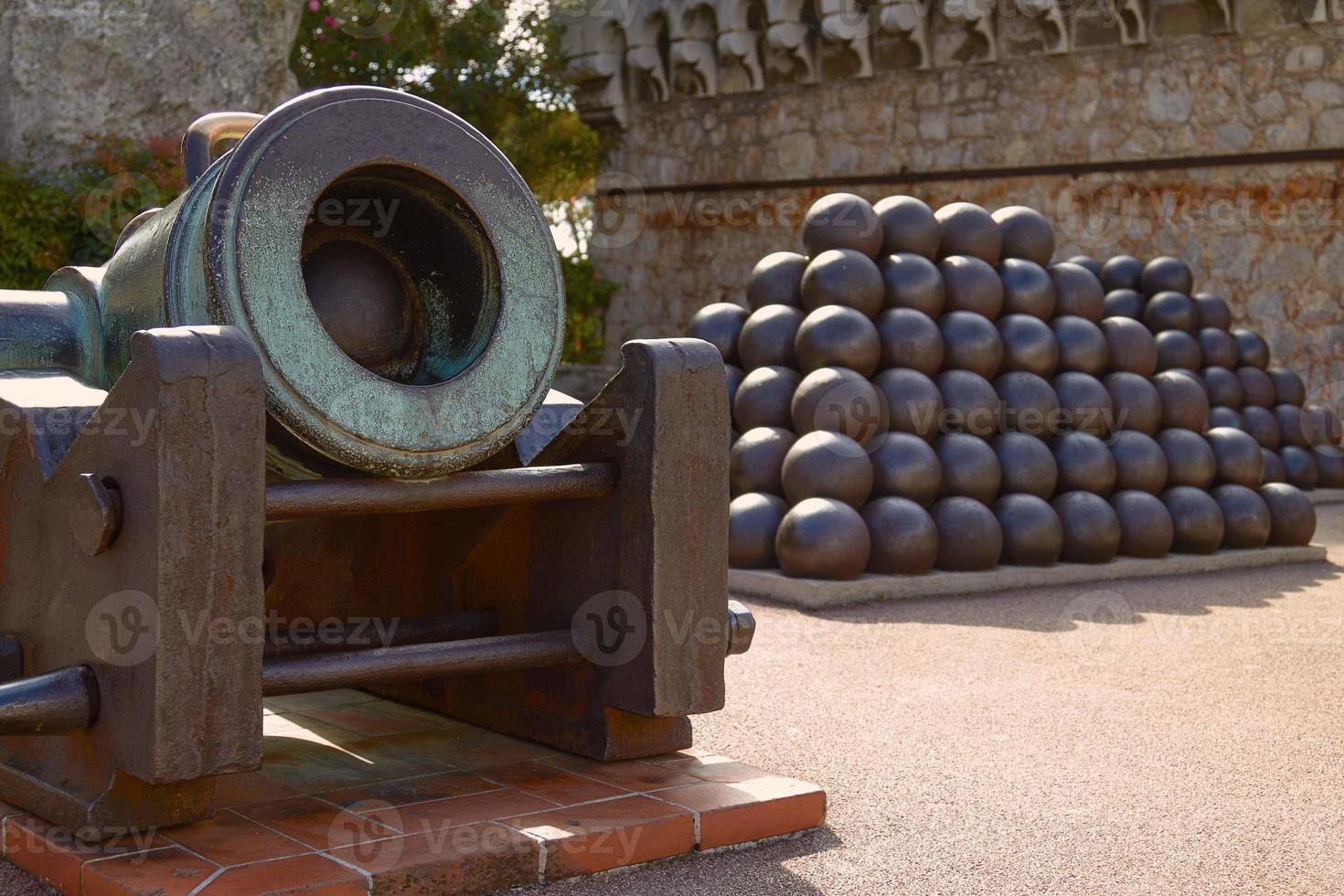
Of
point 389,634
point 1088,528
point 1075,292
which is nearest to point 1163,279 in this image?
point 1075,292

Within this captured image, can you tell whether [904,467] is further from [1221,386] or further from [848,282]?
[1221,386]

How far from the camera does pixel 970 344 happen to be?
653 cm

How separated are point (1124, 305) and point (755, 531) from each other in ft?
9.64

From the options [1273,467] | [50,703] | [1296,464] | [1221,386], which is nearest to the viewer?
[50,703]

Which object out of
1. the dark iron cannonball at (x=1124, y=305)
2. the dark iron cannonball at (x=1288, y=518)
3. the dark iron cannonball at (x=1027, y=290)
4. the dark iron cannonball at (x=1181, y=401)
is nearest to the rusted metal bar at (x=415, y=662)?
the dark iron cannonball at (x=1027, y=290)

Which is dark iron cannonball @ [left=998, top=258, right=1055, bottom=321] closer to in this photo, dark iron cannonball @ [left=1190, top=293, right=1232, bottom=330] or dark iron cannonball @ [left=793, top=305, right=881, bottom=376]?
dark iron cannonball @ [left=793, top=305, right=881, bottom=376]

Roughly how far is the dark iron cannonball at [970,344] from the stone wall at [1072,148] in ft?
17.7

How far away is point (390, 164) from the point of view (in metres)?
2.61

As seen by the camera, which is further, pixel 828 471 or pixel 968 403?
pixel 968 403

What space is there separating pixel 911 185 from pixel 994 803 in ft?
35.6

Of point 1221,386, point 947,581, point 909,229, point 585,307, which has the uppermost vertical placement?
point 585,307

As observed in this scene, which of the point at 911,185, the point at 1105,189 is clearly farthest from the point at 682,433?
the point at 911,185

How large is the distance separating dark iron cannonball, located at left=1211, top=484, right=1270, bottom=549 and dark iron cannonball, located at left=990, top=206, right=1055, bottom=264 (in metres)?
1.45

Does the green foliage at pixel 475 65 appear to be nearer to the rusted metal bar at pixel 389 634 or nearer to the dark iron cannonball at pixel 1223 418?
the dark iron cannonball at pixel 1223 418
